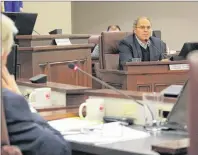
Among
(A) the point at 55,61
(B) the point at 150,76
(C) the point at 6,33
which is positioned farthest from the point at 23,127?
(A) the point at 55,61

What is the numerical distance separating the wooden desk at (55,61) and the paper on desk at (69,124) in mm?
1864

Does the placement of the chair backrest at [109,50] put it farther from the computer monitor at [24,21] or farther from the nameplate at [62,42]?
the computer monitor at [24,21]

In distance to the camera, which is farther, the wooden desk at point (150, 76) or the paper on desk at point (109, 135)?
the wooden desk at point (150, 76)

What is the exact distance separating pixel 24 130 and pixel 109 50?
367 cm

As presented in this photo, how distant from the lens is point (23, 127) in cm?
186

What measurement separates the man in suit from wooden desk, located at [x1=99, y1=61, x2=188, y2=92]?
583 millimetres

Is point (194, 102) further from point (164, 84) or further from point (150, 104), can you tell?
point (164, 84)

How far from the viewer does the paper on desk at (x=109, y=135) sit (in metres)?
2.06

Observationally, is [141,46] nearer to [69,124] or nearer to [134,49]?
[134,49]

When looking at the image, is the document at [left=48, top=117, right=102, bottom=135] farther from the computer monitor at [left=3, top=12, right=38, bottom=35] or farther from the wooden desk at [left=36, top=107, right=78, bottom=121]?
the computer monitor at [left=3, top=12, right=38, bottom=35]

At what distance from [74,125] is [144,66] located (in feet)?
7.29

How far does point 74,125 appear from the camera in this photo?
7.84 ft

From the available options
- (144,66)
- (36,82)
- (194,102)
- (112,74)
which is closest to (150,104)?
(36,82)

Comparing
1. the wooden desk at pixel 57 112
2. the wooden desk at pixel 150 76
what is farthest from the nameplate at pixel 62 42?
the wooden desk at pixel 57 112
